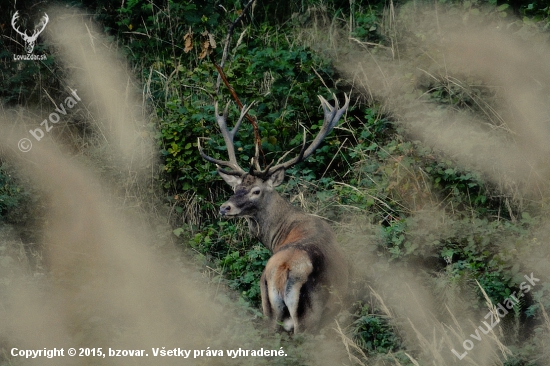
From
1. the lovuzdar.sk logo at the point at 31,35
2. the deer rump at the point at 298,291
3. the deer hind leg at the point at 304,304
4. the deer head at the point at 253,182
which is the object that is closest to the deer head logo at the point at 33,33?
the lovuzdar.sk logo at the point at 31,35

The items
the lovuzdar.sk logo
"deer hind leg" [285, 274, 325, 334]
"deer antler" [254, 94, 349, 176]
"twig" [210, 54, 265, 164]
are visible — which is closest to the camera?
"deer hind leg" [285, 274, 325, 334]

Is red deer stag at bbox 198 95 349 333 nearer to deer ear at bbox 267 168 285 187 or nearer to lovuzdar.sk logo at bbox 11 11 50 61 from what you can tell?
deer ear at bbox 267 168 285 187

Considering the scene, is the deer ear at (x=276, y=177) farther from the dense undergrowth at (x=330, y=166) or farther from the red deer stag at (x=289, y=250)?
the dense undergrowth at (x=330, y=166)

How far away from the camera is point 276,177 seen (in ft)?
26.5

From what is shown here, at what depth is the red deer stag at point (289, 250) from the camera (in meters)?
6.50

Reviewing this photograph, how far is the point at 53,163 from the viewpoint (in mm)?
9359

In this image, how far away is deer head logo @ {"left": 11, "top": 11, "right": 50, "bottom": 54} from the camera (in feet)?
35.6

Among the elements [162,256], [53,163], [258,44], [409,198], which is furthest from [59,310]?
[258,44]

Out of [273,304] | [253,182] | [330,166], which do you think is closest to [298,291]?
[273,304]

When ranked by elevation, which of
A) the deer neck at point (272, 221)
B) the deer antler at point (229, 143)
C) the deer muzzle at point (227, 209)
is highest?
the deer antler at point (229, 143)

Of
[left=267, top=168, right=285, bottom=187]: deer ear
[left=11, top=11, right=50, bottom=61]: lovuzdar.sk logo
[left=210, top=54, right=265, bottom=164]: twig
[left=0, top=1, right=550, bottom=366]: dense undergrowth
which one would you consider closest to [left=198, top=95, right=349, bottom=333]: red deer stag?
[left=267, top=168, right=285, bottom=187]: deer ear

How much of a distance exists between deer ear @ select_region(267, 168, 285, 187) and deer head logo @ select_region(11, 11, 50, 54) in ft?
15.0

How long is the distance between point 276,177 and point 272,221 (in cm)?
45

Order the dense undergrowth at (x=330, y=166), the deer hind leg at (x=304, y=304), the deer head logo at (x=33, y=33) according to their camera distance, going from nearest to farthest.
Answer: the deer hind leg at (x=304, y=304), the dense undergrowth at (x=330, y=166), the deer head logo at (x=33, y=33)
